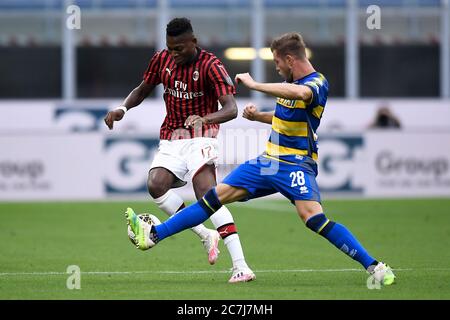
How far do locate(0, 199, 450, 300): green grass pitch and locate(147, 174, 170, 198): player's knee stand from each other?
709 mm

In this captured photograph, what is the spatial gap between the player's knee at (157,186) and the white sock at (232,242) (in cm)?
58

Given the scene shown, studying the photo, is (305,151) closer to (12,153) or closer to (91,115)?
(12,153)

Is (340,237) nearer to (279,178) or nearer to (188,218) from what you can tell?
(279,178)

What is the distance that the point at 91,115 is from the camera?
25.8 meters

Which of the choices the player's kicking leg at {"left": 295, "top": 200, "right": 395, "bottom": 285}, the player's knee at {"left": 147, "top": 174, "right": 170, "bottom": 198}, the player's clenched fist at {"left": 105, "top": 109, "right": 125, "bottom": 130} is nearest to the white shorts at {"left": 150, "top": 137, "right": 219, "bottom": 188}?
the player's knee at {"left": 147, "top": 174, "right": 170, "bottom": 198}

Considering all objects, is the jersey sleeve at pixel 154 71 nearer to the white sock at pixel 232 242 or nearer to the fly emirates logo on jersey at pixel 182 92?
the fly emirates logo on jersey at pixel 182 92

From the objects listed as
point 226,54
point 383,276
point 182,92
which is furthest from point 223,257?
point 226,54

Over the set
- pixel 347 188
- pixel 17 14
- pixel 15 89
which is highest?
pixel 17 14

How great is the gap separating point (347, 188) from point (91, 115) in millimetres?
7279

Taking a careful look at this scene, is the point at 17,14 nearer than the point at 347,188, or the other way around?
the point at 347,188

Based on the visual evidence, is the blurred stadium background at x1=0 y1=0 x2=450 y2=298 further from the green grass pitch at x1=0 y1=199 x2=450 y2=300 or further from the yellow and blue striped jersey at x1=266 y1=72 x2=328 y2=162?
the yellow and blue striped jersey at x1=266 y1=72 x2=328 y2=162

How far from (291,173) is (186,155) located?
4.80 ft

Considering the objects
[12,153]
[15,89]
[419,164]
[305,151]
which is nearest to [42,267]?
[305,151]

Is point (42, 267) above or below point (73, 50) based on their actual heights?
below
